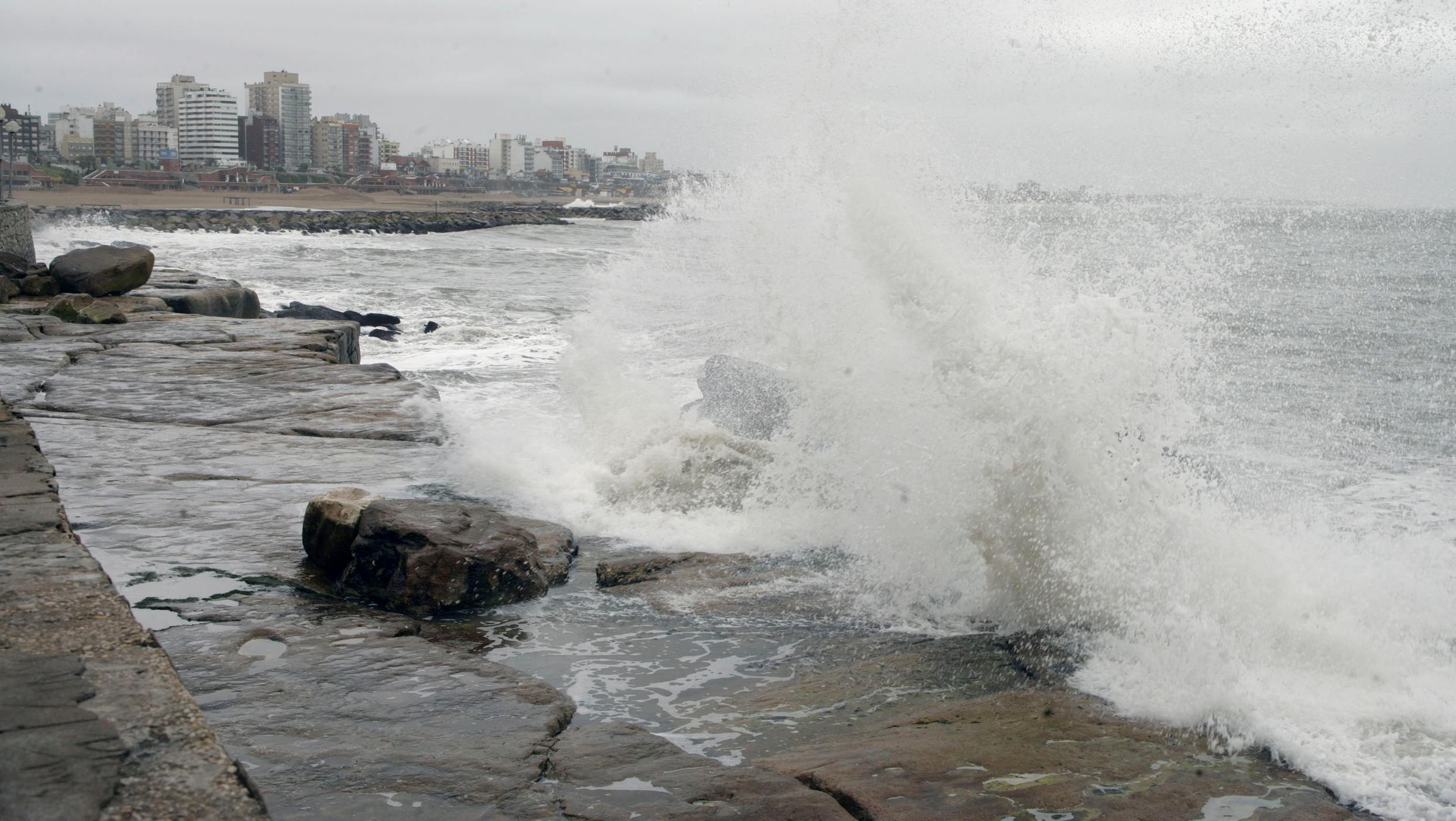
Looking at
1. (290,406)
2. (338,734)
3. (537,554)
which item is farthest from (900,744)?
(290,406)

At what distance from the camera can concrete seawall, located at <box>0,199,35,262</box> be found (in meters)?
13.0

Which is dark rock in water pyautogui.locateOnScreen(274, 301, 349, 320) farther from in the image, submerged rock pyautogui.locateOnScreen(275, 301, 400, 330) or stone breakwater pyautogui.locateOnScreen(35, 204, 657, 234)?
stone breakwater pyautogui.locateOnScreen(35, 204, 657, 234)

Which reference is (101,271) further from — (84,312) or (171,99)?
(171,99)

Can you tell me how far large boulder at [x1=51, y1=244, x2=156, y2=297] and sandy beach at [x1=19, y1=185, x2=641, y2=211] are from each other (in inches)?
1507

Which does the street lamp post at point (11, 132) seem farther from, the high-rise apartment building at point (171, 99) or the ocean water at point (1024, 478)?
the high-rise apartment building at point (171, 99)

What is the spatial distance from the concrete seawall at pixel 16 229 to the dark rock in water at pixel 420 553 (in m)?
10.5

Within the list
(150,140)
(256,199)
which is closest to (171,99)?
(150,140)

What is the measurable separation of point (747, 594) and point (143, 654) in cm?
254

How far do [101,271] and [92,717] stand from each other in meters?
10.0

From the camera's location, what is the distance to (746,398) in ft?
24.1

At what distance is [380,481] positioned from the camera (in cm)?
573

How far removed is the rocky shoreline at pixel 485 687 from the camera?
2.84m

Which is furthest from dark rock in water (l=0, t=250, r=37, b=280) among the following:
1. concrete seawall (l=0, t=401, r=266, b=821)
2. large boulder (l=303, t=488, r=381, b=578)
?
concrete seawall (l=0, t=401, r=266, b=821)

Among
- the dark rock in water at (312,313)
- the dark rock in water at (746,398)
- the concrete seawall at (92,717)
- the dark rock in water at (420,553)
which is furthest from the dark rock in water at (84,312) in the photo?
the concrete seawall at (92,717)
